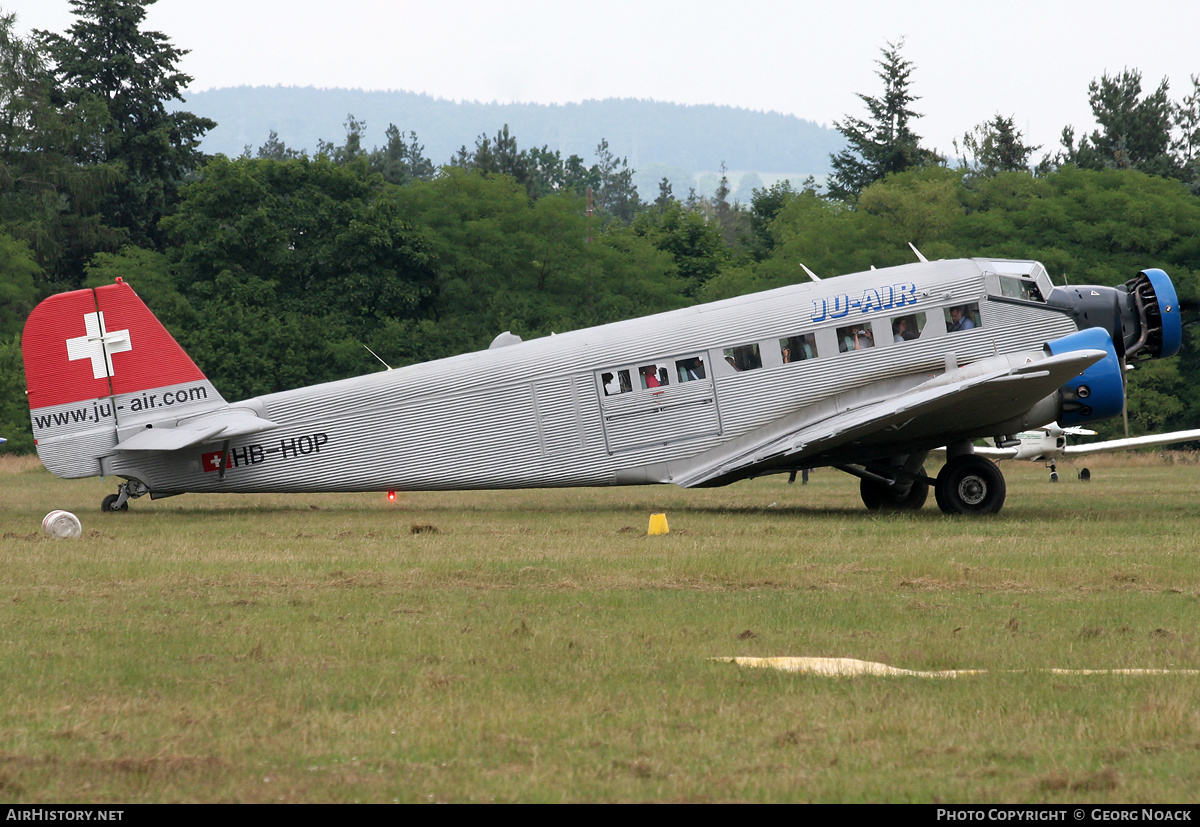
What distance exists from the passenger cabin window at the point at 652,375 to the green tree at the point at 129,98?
57.2 metres

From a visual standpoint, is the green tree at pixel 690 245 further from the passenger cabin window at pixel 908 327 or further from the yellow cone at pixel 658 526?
the yellow cone at pixel 658 526

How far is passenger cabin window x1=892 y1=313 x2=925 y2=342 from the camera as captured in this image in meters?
20.0

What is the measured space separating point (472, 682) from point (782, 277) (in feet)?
199

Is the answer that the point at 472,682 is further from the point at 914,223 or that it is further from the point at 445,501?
the point at 914,223

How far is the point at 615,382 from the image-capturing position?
2059cm

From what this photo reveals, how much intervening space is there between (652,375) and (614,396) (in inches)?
30.2

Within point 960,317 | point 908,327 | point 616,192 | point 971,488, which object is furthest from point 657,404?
point 616,192

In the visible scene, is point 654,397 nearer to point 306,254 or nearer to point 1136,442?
point 1136,442

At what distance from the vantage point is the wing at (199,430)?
20453 mm

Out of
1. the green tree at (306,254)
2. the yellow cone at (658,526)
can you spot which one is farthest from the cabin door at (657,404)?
the green tree at (306,254)

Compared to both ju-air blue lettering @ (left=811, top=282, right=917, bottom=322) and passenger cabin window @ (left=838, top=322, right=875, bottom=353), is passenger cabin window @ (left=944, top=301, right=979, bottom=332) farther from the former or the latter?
passenger cabin window @ (left=838, top=322, right=875, bottom=353)

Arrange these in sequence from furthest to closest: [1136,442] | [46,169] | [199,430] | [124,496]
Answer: [46,169]
[1136,442]
[124,496]
[199,430]

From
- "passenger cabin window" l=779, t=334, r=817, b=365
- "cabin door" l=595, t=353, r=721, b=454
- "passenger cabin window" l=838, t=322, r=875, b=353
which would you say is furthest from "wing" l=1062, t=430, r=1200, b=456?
"cabin door" l=595, t=353, r=721, b=454

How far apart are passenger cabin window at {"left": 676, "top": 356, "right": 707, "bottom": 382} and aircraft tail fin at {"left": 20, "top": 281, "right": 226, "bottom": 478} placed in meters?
8.66
